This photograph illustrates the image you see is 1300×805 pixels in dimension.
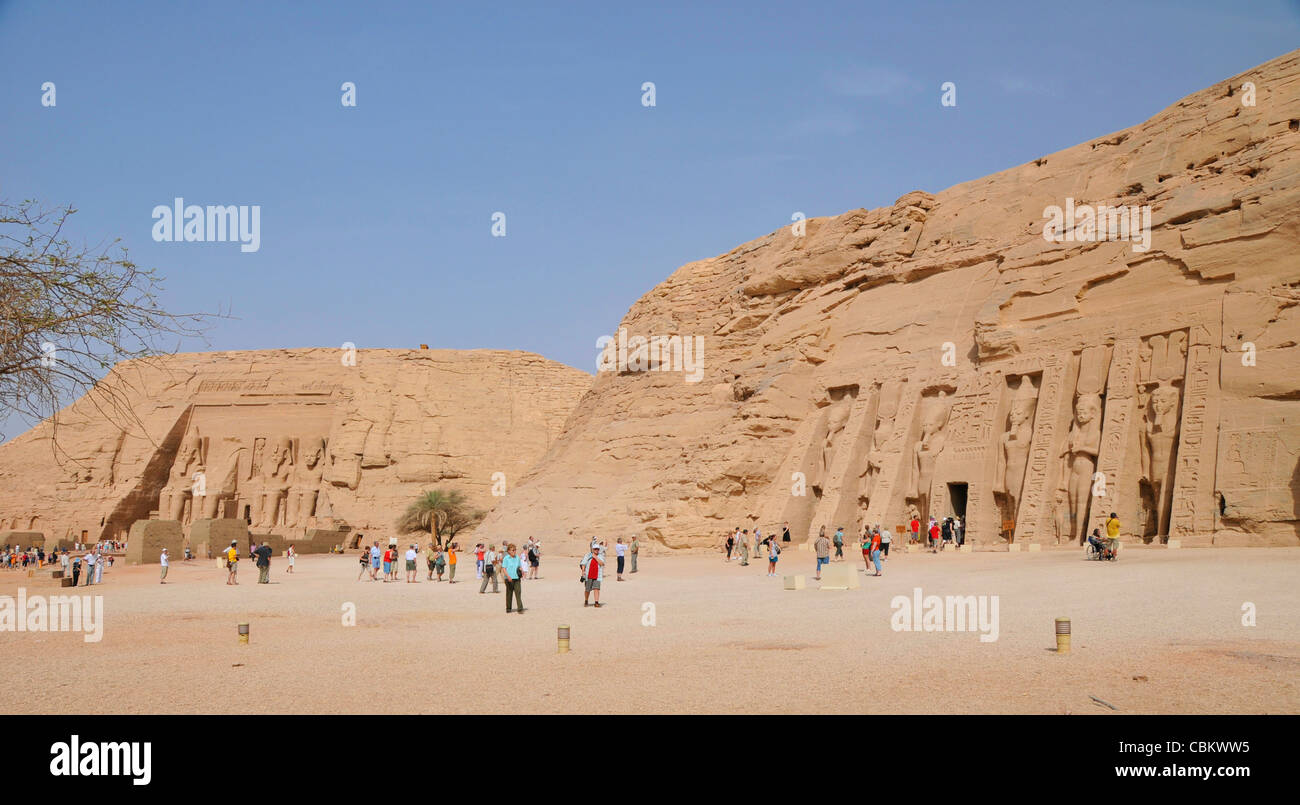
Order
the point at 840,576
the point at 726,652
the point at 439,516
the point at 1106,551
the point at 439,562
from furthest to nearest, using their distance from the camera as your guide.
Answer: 1. the point at 439,516
2. the point at 439,562
3. the point at 1106,551
4. the point at 840,576
5. the point at 726,652

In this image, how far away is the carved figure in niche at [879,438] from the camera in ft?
96.9

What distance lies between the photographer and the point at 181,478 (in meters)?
62.3

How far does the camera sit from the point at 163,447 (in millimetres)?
61781

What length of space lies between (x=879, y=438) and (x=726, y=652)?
66.1 ft

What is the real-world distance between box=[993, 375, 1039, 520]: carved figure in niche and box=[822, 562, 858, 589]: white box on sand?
8.58 meters

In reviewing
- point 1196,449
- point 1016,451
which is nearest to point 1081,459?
point 1016,451

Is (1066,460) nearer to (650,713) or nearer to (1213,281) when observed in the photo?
(1213,281)

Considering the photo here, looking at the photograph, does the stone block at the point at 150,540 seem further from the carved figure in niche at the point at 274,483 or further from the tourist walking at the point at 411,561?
the carved figure in niche at the point at 274,483

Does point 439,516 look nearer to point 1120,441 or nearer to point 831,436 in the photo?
point 831,436

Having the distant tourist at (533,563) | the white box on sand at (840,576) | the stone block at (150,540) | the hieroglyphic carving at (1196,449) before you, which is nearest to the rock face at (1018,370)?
the hieroglyphic carving at (1196,449)

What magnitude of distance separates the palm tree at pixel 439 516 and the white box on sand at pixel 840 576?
116 ft

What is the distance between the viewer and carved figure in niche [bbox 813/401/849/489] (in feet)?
105

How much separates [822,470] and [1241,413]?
1296 centimetres
